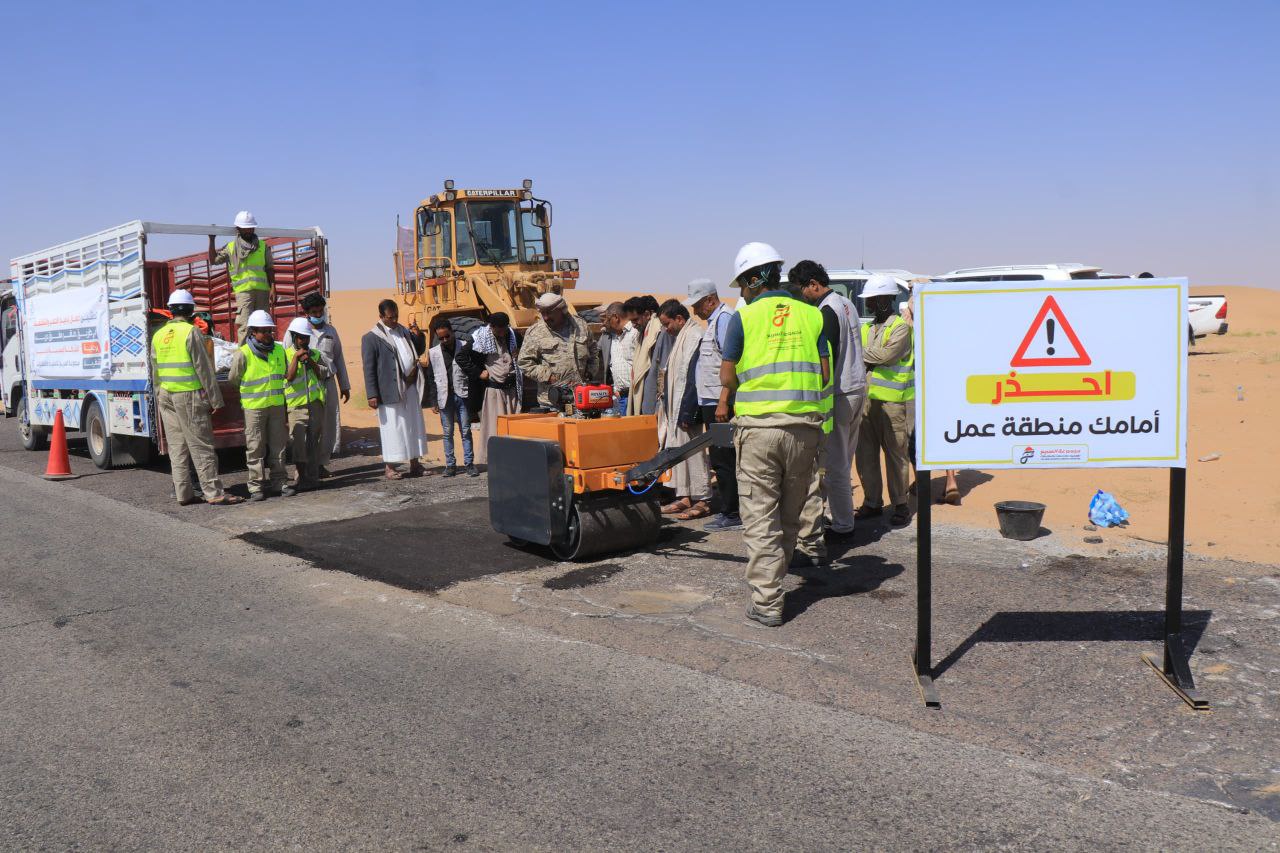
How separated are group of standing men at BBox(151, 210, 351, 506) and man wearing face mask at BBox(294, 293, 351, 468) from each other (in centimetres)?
1

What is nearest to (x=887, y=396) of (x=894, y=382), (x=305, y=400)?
(x=894, y=382)

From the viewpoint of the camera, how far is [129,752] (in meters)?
4.07

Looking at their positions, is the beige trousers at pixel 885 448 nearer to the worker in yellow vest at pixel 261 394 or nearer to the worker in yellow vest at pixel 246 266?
the worker in yellow vest at pixel 261 394

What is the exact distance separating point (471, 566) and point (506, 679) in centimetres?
240

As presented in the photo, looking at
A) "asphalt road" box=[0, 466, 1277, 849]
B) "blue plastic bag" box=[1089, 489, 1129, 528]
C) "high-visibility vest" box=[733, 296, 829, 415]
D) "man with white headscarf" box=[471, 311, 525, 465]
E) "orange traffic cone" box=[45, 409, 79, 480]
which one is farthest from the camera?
"orange traffic cone" box=[45, 409, 79, 480]

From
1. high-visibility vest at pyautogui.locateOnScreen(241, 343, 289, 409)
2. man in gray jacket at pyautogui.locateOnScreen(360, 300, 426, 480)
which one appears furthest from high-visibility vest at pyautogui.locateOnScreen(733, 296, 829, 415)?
high-visibility vest at pyautogui.locateOnScreen(241, 343, 289, 409)

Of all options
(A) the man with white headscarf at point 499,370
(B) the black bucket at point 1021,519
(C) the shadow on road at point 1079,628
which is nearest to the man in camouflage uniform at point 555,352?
(A) the man with white headscarf at point 499,370

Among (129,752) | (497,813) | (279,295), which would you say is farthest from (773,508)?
(279,295)

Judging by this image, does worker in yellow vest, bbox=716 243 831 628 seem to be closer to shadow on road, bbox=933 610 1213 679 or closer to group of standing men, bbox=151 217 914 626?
group of standing men, bbox=151 217 914 626

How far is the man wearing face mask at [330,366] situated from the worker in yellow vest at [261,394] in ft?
2.27

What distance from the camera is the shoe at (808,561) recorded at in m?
6.74

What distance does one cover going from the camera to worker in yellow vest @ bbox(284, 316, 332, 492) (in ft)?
34.2

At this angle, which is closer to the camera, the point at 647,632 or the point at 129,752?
the point at 129,752

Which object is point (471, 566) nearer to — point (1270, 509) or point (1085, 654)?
point (1085, 654)
